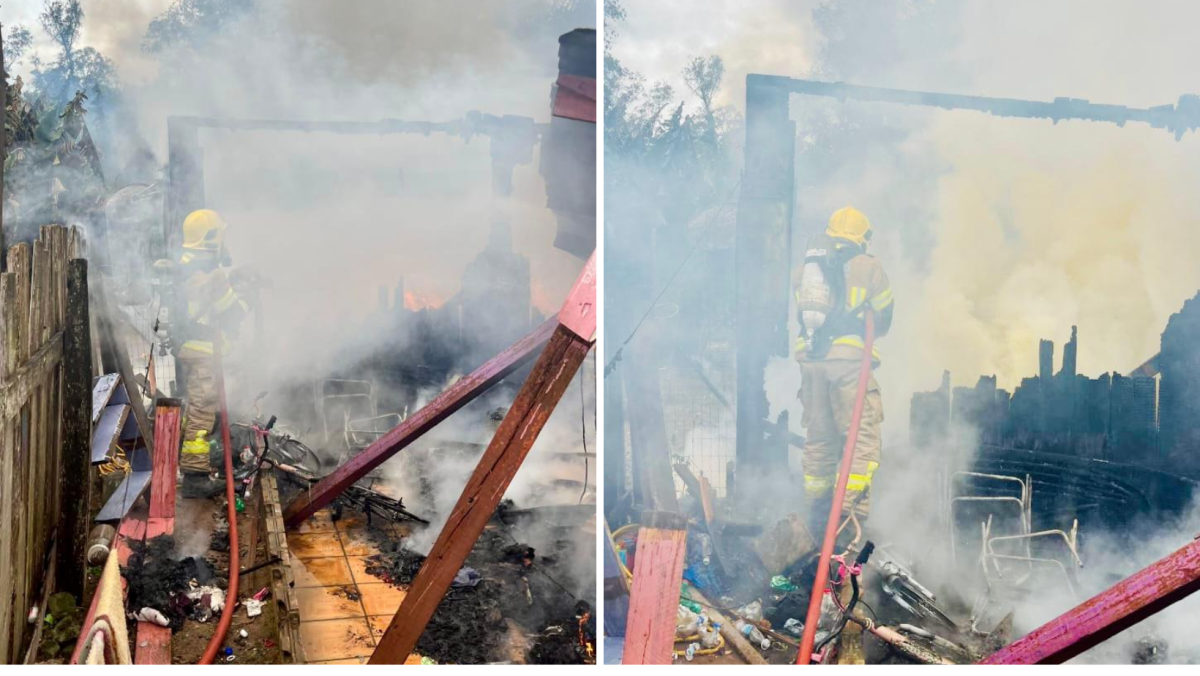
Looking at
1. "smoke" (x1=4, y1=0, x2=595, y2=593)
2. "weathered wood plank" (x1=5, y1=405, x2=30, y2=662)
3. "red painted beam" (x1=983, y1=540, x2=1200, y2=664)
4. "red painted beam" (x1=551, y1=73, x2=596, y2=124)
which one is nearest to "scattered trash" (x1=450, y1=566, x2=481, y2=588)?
"smoke" (x1=4, y1=0, x2=595, y2=593)

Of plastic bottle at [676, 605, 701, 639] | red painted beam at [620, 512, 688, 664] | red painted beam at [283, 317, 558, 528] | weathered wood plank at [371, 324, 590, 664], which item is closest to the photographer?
weathered wood plank at [371, 324, 590, 664]

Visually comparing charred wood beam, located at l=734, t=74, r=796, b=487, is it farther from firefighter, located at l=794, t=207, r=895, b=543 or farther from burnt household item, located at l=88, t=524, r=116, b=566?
burnt household item, located at l=88, t=524, r=116, b=566

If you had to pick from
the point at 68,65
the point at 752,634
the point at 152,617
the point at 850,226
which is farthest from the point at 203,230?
the point at 752,634

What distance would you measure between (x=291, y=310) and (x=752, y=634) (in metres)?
2.61

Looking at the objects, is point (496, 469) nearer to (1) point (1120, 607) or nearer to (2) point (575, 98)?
(2) point (575, 98)

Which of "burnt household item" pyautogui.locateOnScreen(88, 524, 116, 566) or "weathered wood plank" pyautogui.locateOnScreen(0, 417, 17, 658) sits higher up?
"weathered wood plank" pyautogui.locateOnScreen(0, 417, 17, 658)

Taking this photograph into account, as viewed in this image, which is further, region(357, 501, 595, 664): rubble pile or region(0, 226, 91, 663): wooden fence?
region(357, 501, 595, 664): rubble pile

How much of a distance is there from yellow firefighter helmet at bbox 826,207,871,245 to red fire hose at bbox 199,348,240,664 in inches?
111

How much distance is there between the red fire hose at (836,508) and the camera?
3.50 metres

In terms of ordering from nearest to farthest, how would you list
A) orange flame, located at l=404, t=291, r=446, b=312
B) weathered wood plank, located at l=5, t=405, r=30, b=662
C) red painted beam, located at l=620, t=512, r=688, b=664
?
weathered wood plank, located at l=5, t=405, r=30, b=662
red painted beam, located at l=620, t=512, r=688, b=664
orange flame, located at l=404, t=291, r=446, b=312

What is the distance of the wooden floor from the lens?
380 cm

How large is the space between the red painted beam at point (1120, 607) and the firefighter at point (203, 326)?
362 cm

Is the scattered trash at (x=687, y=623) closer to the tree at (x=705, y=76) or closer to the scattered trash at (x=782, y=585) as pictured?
the scattered trash at (x=782, y=585)

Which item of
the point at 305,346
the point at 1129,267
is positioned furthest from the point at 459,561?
the point at 1129,267
